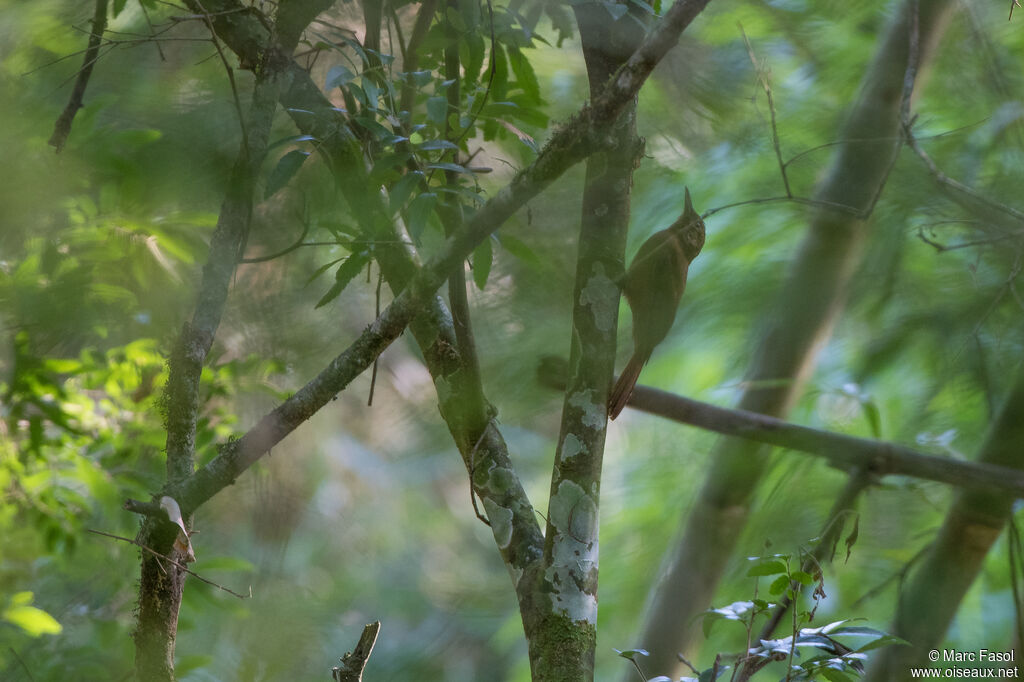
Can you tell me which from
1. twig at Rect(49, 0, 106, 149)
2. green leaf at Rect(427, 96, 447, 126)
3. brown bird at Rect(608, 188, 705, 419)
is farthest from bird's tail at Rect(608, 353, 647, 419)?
twig at Rect(49, 0, 106, 149)

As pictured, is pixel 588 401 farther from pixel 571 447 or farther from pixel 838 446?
pixel 838 446

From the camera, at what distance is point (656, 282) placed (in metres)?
1.18

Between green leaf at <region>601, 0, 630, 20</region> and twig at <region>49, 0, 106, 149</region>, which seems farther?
twig at <region>49, 0, 106, 149</region>

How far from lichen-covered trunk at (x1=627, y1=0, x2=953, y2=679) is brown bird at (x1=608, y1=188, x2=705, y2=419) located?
22.2 inches

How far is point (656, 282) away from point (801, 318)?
0.71 m

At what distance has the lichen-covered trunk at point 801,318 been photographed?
171 centimetres

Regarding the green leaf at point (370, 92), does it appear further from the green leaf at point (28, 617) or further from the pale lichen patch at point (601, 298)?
the green leaf at point (28, 617)

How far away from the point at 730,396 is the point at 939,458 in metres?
0.76

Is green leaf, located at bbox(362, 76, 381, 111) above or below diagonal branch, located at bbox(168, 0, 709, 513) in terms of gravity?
above

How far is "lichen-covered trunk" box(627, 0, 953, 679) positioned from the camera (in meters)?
1.71

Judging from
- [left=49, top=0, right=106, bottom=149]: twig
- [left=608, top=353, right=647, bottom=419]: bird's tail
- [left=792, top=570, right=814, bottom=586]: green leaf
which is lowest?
[left=792, top=570, right=814, bottom=586]: green leaf

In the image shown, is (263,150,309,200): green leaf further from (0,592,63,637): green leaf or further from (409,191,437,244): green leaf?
(0,592,63,637): green leaf

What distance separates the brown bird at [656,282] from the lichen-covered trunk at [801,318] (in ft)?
1.85

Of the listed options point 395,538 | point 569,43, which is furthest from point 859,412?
point 395,538
